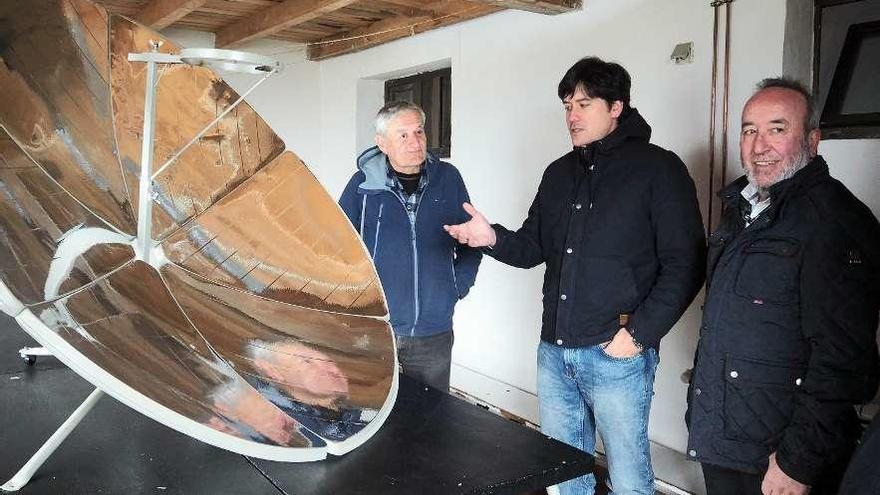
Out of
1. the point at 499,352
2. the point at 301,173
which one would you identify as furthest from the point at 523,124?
Answer: the point at 301,173

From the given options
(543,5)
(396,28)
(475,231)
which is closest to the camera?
(475,231)

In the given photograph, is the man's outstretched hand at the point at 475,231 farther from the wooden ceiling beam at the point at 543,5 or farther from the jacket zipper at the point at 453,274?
the wooden ceiling beam at the point at 543,5

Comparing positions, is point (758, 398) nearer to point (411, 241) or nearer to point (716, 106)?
point (411, 241)

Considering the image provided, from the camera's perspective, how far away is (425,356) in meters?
1.95

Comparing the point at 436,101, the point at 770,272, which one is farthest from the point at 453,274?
the point at 436,101

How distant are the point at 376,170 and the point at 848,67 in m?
1.43

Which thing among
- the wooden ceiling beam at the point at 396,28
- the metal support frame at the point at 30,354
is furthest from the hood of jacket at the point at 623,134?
the wooden ceiling beam at the point at 396,28

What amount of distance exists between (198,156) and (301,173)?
22cm

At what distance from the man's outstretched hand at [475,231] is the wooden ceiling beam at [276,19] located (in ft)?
5.40

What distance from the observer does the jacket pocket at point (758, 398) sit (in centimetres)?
130

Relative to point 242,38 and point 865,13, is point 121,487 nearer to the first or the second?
point 865,13

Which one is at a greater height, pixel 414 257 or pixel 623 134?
pixel 623 134

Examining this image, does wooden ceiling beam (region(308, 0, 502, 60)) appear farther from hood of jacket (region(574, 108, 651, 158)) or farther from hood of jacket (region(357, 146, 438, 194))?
hood of jacket (region(574, 108, 651, 158))

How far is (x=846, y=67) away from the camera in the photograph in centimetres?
197
